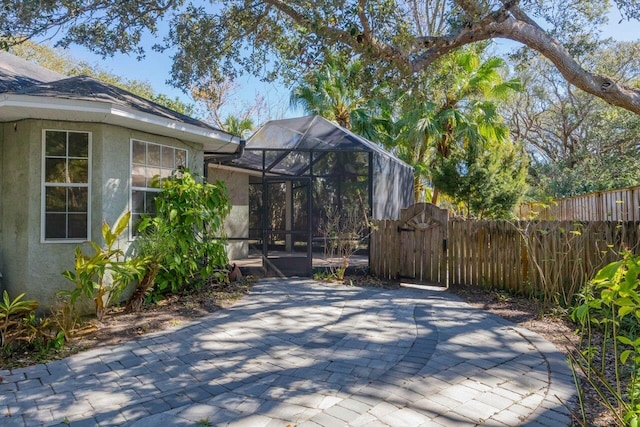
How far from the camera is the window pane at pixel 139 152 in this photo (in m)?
6.37

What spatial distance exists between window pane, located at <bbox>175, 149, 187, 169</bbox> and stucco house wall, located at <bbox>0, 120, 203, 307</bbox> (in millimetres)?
1116

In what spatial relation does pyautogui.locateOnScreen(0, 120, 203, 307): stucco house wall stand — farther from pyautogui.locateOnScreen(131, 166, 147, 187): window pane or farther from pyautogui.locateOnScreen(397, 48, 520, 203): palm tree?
pyautogui.locateOnScreen(397, 48, 520, 203): palm tree

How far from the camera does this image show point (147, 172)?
6625mm

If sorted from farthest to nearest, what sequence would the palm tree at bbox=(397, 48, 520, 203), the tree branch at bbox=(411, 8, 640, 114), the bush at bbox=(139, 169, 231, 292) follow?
the palm tree at bbox=(397, 48, 520, 203) → the tree branch at bbox=(411, 8, 640, 114) → the bush at bbox=(139, 169, 231, 292)

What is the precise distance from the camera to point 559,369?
3842 mm

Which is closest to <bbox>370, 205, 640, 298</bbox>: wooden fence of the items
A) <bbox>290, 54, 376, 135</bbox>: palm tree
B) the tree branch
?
the tree branch

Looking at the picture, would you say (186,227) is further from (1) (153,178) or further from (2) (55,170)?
(2) (55,170)

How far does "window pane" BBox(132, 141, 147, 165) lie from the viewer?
637cm

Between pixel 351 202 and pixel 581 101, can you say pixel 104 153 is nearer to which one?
pixel 351 202

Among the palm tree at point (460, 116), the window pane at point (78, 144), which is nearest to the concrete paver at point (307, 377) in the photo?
the window pane at point (78, 144)

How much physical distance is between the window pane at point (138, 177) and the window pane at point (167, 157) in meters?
0.45

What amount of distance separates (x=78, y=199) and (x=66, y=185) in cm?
24

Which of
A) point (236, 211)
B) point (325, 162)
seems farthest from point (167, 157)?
point (325, 162)

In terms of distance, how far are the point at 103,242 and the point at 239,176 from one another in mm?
5058
